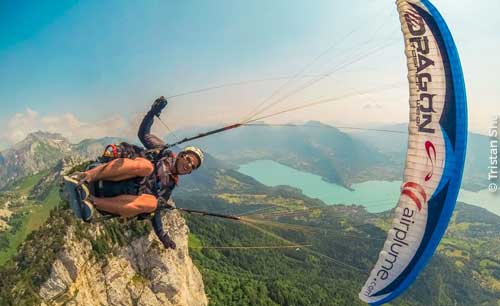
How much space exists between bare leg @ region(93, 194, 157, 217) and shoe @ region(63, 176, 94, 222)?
34 cm

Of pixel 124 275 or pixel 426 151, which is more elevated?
pixel 426 151

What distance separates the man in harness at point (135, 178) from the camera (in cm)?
895

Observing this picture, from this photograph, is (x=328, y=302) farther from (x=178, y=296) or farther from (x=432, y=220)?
(x=432, y=220)

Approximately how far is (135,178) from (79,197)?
56.1 inches

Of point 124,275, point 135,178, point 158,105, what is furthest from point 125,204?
point 124,275

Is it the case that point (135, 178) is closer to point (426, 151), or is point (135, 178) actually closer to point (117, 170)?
point (117, 170)

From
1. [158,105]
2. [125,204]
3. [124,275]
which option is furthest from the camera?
[124,275]

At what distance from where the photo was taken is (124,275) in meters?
40.3

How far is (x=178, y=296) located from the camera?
149ft

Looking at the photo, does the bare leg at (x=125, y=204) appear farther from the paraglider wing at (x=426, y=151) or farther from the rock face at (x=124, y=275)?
the rock face at (x=124, y=275)

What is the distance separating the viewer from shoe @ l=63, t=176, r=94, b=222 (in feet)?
28.8

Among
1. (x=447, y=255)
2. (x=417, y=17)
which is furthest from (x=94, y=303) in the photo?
(x=447, y=255)

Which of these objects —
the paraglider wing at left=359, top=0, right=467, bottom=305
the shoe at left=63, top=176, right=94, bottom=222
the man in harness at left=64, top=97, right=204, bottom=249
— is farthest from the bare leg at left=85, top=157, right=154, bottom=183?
Result: the paraglider wing at left=359, top=0, right=467, bottom=305

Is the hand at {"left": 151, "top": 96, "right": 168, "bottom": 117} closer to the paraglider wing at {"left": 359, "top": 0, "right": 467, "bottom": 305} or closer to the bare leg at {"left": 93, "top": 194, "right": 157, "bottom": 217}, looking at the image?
the bare leg at {"left": 93, "top": 194, "right": 157, "bottom": 217}
